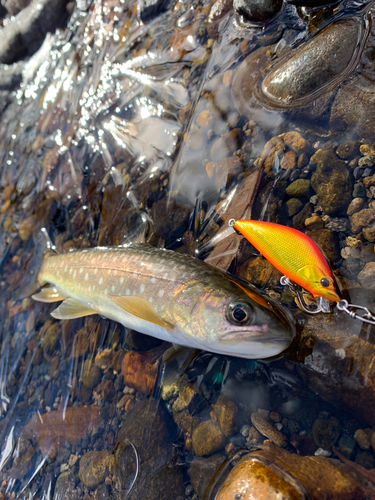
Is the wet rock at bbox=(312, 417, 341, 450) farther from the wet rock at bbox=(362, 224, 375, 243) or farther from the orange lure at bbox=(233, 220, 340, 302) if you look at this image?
the wet rock at bbox=(362, 224, 375, 243)

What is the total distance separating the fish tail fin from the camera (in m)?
4.79

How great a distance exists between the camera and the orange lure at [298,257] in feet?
7.44

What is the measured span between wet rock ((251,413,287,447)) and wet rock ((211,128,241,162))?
2.77 metres

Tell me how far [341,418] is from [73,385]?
10.7ft

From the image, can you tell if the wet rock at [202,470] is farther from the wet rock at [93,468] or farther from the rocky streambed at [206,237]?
the wet rock at [93,468]

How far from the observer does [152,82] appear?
4.89 meters

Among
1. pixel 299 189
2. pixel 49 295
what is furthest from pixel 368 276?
pixel 49 295

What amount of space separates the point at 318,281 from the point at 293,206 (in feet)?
3.08

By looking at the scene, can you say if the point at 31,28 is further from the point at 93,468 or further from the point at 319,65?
the point at 93,468

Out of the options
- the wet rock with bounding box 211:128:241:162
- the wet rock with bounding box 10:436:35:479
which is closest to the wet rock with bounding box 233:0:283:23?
the wet rock with bounding box 211:128:241:162

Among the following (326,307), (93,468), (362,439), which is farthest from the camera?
(93,468)

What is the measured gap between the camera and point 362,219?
2529mm

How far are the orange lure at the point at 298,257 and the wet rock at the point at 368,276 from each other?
0.25 m

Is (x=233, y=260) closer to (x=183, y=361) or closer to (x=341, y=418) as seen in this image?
(x=183, y=361)
